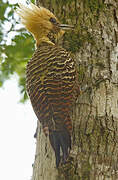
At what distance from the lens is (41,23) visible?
4.08 m

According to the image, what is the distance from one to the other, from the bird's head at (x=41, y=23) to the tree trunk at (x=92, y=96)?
124 millimetres

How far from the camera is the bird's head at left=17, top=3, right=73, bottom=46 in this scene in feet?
12.7

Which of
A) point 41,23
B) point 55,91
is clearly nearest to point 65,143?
point 55,91

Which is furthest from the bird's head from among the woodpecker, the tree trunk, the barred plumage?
the barred plumage

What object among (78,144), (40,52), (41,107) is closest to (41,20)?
(40,52)

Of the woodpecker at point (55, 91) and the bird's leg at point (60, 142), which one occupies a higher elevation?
the woodpecker at point (55, 91)

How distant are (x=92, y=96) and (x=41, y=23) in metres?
1.52

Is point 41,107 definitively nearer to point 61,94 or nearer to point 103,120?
point 61,94

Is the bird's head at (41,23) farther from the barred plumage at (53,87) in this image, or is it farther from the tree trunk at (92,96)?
the barred plumage at (53,87)

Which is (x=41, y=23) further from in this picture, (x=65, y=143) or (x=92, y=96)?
(x=65, y=143)

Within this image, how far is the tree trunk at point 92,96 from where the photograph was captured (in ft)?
8.64

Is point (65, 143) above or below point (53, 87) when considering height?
below

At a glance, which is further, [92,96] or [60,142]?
[92,96]

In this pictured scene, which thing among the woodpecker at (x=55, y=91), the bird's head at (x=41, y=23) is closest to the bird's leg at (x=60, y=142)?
the woodpecker at (x=55, y=91)
